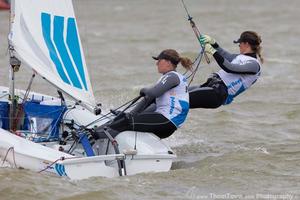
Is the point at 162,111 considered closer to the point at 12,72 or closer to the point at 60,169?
the point at 60,169

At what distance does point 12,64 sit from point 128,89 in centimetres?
436

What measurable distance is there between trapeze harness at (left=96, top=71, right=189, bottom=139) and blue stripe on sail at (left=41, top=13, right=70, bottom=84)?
0.55 metres

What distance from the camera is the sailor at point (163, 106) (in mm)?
7363

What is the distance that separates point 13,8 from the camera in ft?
24.8

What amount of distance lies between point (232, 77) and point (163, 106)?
92 centimetres

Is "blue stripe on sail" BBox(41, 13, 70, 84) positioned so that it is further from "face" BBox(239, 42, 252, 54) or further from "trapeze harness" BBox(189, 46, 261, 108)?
"face" BBox(239, 42, 252, 54)

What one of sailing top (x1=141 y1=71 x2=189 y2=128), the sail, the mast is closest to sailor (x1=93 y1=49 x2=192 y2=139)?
sailing top (x1=141 y1=71 x2=189 y2=128)

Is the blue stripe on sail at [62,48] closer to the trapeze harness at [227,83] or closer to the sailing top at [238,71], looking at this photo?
the trapeze harness at [227,83]

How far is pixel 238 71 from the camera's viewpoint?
7945 mm

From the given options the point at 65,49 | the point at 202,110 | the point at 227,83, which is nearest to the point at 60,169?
the point at 65,49

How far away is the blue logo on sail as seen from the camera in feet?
24.5

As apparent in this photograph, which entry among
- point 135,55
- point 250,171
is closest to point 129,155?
point 250,171

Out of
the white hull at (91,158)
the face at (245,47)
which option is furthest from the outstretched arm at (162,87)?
the face at (245,47)

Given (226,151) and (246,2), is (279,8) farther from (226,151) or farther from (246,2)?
(226,151)
